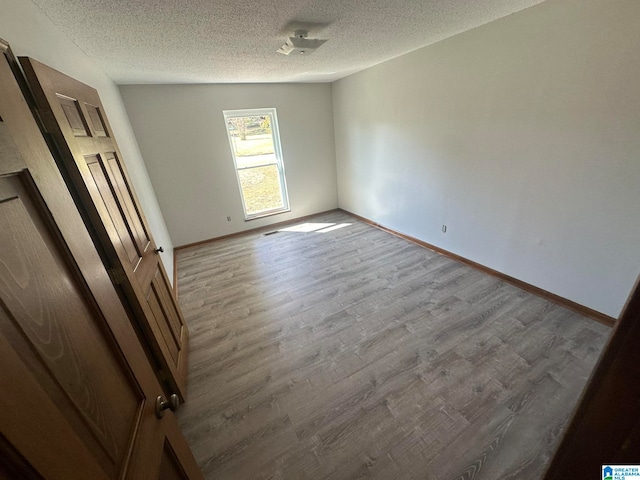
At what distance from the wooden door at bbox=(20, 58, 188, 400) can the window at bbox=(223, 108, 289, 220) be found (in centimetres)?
258

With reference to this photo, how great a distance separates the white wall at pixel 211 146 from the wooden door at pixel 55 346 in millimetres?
3129


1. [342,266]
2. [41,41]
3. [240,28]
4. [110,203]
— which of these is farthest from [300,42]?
[342,266]

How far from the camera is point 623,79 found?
1.67m

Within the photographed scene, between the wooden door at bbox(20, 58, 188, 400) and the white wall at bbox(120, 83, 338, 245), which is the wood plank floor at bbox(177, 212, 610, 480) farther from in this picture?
the white wall at bbox(120, 83, 338, 245)

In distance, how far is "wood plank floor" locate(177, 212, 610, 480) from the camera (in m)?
1.36

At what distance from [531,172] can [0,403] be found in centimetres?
311

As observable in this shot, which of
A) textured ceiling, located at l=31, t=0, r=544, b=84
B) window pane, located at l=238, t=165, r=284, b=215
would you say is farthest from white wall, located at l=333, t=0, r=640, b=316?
window pane, located at l=238, t=165, r=284, b=215

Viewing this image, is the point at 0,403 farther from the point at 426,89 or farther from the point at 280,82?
the point at 280,82

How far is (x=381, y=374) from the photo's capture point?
1.79 meters

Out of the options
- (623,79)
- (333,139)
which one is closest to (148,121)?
(333,139)

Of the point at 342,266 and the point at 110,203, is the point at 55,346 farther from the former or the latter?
the point at 342,266

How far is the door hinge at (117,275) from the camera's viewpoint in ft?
4.03

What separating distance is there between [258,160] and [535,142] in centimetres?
367

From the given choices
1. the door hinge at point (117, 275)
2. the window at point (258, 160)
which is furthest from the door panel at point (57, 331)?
the window at point (258, 160)
